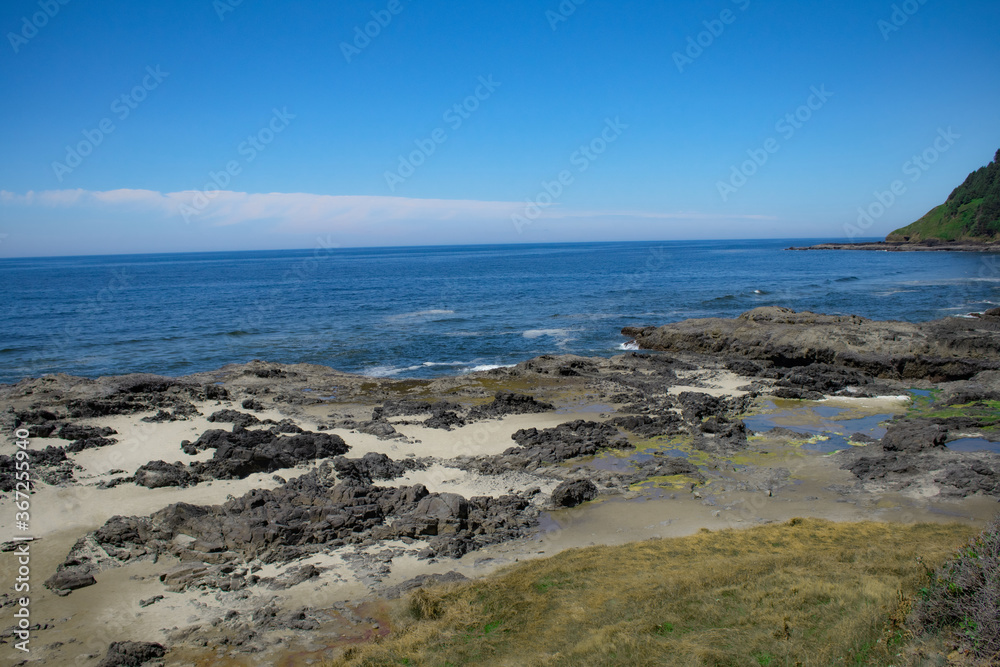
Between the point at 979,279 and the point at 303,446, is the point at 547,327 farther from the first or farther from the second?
the point at 979,279

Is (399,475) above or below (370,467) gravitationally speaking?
below

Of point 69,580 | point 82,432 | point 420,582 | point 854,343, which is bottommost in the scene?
point 420,582

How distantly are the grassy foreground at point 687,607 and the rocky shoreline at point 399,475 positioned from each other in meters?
1.57

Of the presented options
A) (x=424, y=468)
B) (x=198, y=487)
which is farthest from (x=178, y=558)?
(x=424, y=468)

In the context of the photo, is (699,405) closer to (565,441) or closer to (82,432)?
(565,441)

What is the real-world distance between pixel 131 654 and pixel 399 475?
8932 millimetres

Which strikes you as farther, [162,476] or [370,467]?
[370,467]

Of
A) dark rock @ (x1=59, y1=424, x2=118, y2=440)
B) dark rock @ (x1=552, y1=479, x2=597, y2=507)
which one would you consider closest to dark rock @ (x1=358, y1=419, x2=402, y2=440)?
dark rock @ (x1=552, y1=479, x2=597, y2=507)

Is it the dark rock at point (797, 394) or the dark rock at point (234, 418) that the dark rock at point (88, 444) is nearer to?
the dark rock at point (234, 418)

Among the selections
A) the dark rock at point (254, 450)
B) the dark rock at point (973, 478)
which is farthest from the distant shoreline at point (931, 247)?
the dark rock at point (254, 450)

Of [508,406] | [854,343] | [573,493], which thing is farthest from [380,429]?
[854,343]

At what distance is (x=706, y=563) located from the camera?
11.3 m

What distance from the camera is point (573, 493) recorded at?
16.1 meters

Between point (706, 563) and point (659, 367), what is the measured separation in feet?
72.6
